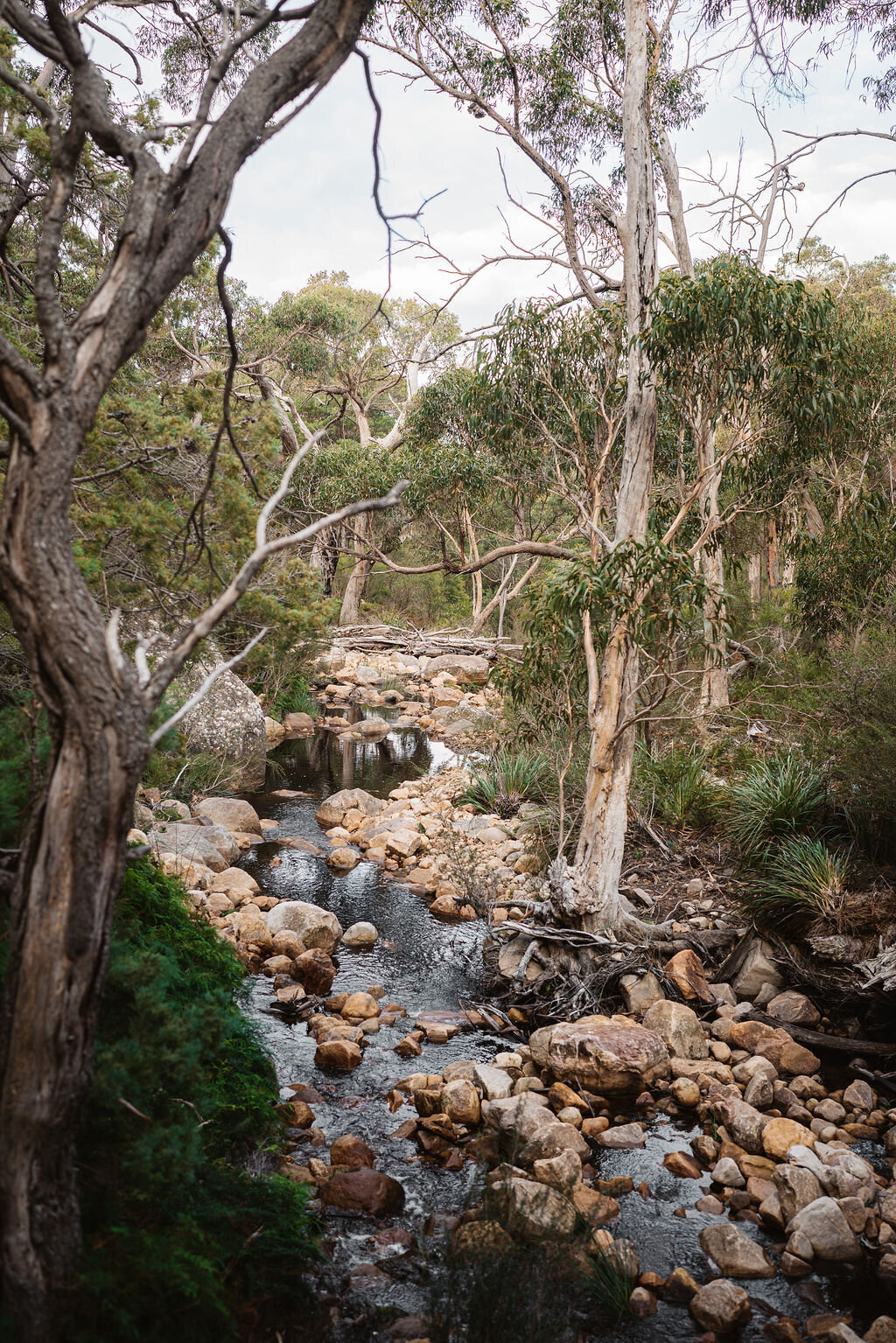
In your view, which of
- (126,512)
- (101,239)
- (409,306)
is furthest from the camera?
(409,306)

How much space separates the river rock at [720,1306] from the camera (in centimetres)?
321

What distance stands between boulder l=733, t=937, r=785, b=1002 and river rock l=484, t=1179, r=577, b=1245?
275 centimetres

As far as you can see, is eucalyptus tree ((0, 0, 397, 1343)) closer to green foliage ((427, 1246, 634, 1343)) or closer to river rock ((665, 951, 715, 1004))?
green foliage ((427, 1246, 634, 1343))

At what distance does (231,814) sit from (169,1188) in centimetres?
662

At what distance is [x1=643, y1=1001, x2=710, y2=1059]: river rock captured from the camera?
5.18 m

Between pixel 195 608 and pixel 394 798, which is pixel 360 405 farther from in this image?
pixel 195 608

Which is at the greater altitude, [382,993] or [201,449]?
[201,449]

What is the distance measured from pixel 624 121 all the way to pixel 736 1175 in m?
7.16

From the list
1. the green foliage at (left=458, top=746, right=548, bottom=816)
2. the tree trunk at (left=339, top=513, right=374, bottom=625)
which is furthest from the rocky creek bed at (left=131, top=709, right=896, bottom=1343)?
the tree trunk at (left=339, top=513, right=374, bottom=625)

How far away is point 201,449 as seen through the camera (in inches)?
204

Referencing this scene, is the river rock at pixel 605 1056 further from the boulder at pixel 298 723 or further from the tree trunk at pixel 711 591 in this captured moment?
the boulder at pixel 298 723

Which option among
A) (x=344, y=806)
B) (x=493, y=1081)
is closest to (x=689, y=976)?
(x=493, y=1081)

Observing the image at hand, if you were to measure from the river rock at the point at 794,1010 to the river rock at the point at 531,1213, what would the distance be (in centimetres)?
254

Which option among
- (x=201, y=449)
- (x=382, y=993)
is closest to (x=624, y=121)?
(x=201, y=449)
